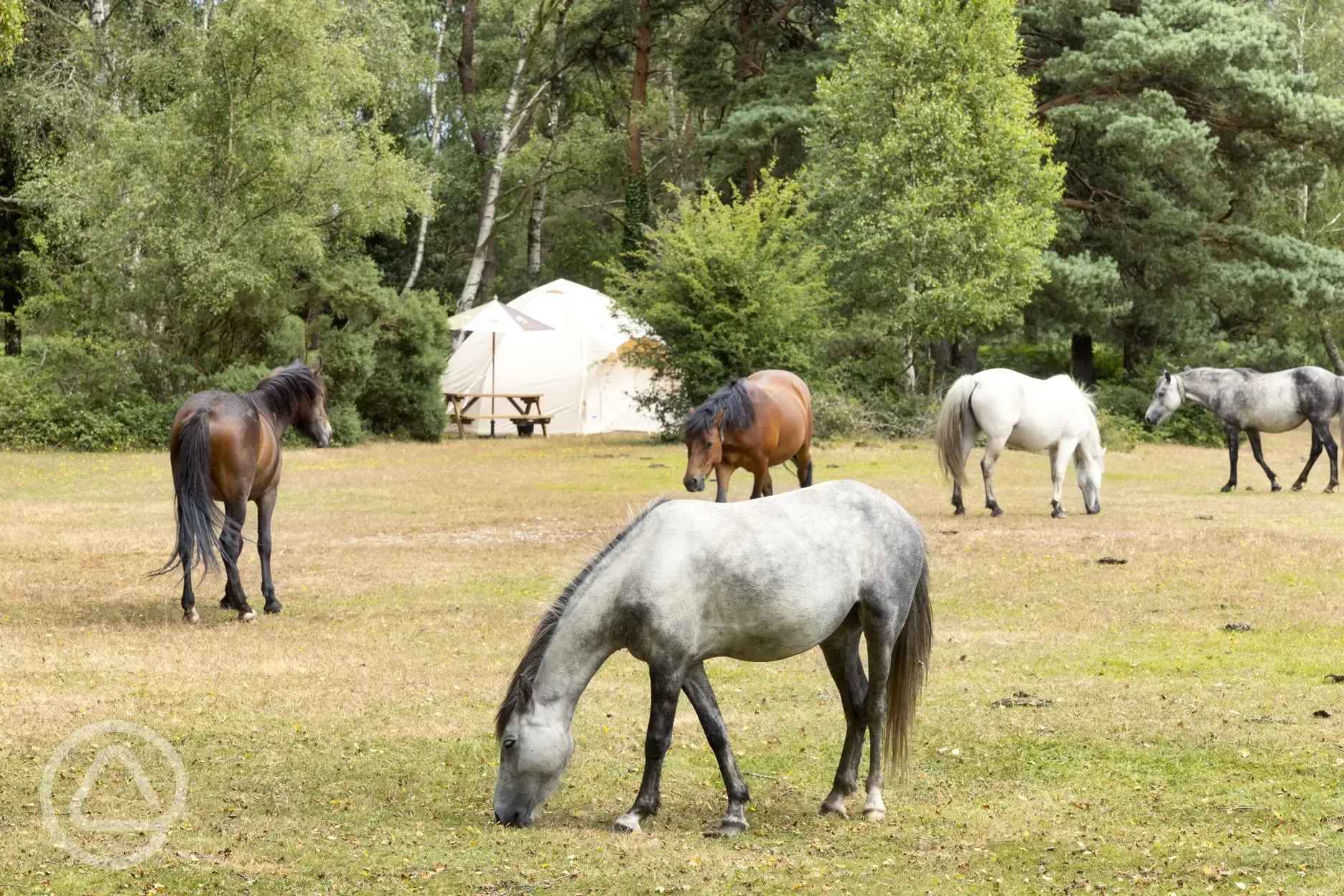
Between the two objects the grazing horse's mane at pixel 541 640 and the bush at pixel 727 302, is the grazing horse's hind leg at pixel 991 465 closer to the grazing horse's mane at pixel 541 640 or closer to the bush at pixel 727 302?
the bush at pixel 727 302

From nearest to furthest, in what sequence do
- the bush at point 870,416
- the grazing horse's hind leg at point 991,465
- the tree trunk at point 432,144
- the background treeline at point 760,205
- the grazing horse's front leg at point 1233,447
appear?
the grazing horse's hind leg at point 991,465 < the grazing horse's front leg at point 1233,447 < the background treeline at point 760,205 < the bush at point 870,416 < the tree trunk at point 432,144

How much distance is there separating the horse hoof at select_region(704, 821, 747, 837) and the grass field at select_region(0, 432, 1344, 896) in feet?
0.20

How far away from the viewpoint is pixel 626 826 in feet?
20.3

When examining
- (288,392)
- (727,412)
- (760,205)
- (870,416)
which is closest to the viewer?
(288,392)

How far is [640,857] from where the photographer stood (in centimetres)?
584

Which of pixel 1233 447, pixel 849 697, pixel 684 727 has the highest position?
pixel 1233 447

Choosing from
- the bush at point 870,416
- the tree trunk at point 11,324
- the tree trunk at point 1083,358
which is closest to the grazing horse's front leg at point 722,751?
the bush at point 870,416

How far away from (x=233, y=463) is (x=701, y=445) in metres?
5.35

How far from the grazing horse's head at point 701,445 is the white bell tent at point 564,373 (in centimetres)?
2217

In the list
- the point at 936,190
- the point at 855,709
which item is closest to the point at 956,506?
the point at 855,709

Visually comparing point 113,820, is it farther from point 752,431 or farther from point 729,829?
point 752,431

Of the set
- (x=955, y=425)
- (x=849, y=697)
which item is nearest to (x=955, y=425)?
(x=955, y=425)

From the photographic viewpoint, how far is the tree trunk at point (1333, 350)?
3934 centimetres

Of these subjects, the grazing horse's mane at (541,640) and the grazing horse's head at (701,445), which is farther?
the grazing horse's head at (701,445)
